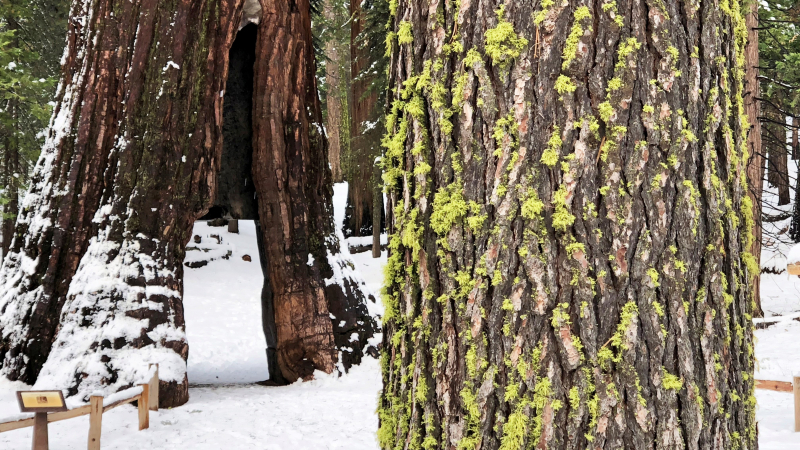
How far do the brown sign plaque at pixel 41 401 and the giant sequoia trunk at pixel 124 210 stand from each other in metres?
1.89

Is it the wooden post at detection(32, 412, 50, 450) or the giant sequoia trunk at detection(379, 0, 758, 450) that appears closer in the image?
the giant sequoia trunk at detection(379, 0, 758, 450)

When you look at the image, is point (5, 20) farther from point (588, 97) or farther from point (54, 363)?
point (588, 97)

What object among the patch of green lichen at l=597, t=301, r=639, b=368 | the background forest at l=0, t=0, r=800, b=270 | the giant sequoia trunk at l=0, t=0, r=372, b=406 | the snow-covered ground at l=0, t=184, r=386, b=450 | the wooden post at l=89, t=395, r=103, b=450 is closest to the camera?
the patch of green lichen at l=597, t=301, r=639, b=368

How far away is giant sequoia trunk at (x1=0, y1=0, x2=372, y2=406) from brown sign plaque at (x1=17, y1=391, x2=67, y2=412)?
189 cm

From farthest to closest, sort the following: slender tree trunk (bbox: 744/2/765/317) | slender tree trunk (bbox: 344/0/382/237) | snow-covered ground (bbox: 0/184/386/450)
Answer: slender tree trunk (bbox: 344/0/382/237), slender tree trunk (bbox: 744/2/765/317), snow-covered ground (bbox: 0/184/386/450)

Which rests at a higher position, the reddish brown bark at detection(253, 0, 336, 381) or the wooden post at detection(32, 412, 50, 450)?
the reddish brown bark at detection(253, 0, 336, 381)

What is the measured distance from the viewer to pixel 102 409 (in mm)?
5090

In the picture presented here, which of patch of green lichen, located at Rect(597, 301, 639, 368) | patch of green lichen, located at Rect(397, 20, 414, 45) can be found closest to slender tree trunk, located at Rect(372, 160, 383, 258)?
patch of green lichen, located at Rect(397, 20, 414, 45)

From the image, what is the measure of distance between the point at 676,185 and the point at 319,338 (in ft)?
21.8

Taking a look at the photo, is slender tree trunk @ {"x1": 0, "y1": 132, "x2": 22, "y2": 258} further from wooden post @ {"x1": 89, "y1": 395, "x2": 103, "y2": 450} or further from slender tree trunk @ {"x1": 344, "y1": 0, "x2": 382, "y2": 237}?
wooden post @ {"x1": 89, "y1": 395, "x2": 103, "y2": 450}

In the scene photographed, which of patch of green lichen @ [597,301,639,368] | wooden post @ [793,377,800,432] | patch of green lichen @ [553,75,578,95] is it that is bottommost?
wooden post @ [793,377,800,432]

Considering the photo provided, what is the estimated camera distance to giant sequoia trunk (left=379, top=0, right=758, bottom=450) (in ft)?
5.64

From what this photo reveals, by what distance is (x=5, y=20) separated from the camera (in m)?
14.9

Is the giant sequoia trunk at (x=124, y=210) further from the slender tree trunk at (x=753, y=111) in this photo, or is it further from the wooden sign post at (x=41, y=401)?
the slender tree trunk at (x=753, y=111)
